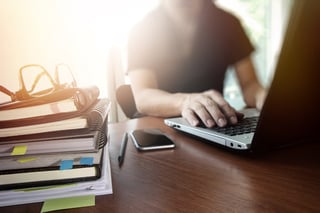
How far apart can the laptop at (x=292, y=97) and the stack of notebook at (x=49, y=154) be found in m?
0.22

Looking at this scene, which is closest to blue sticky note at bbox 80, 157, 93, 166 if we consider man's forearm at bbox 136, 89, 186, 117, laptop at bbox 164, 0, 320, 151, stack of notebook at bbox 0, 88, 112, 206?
stack of notebook at bbox 0, 88, 112, 206

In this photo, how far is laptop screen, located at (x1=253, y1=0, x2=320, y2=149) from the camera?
0.36 m

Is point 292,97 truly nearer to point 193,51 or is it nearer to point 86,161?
point 86,161

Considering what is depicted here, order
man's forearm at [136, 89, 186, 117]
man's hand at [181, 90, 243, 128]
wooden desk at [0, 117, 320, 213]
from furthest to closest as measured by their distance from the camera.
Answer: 1. man's forearm at [136, 89, 186, 117]
2. man's hand at [181, 90, 243, 128]
3. wooden desk at [0, 117, 320, 213]

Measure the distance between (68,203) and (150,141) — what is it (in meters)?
0.26

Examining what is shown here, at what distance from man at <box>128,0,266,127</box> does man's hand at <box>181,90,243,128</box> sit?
1.99 ft

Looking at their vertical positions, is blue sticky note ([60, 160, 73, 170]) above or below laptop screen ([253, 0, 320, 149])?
below

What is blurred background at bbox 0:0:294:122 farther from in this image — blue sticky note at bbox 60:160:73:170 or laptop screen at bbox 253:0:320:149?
blue sticky note at bbox 60:160:73:170

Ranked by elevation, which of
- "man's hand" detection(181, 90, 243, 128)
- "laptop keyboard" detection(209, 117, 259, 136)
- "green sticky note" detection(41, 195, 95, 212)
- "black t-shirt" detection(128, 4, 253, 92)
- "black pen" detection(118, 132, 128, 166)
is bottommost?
"black pen" detection(118, 132, 128, 166)

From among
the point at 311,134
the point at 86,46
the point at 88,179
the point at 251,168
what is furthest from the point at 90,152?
the point at 86,46

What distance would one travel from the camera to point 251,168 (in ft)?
1.48

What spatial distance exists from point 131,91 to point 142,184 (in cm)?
89

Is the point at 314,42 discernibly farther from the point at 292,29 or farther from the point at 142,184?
the point at 142,184

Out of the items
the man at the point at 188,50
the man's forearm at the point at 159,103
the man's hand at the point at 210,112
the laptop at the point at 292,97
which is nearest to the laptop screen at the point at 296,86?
the laptop at the point at 292,97
